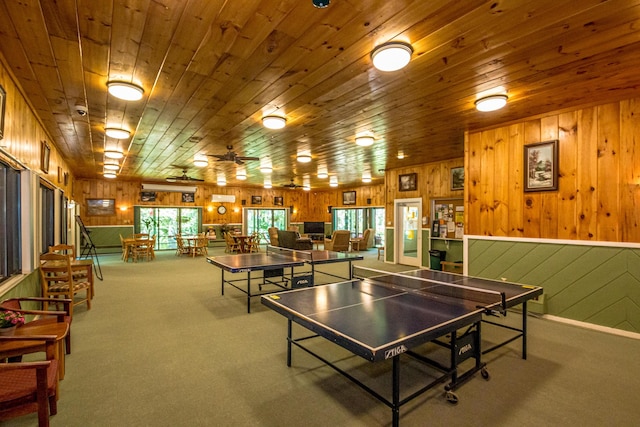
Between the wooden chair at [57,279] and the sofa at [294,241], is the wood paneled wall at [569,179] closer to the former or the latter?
the wooden chair at [57,279]

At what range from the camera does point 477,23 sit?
7.45ft

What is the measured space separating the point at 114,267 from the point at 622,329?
A: 10775 millimetres

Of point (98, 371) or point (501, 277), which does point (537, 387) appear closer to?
point (501, 277)

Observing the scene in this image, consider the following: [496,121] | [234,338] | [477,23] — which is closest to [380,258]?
[496,121]

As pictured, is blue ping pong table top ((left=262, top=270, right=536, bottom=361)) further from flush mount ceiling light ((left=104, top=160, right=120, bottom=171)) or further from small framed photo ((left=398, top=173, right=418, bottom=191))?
flush mount ceiling light ((left=104, top=160, right=120, bottom=171))

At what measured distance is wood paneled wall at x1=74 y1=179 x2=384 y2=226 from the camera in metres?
11.9

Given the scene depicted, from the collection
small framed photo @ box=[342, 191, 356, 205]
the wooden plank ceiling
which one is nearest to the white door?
the wooden plank ceiling

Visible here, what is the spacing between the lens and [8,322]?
2.29 meters

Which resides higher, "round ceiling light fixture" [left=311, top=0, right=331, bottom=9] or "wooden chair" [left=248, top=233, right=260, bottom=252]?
"round ceiling light fixture" [left=311, top=0, right=331, bottom=9]

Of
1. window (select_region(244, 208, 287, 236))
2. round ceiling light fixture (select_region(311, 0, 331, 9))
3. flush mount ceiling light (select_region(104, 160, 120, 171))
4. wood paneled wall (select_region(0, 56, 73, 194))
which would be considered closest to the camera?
round ceiling light fixture (select_region(311, 0, 331, 9))

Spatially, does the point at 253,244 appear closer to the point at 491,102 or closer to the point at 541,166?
the point at 541,166

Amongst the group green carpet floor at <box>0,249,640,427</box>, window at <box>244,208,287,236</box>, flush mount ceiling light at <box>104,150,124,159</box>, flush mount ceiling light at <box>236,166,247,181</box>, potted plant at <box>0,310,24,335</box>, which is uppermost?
flush mount ceiling light at <box>236,166,247,181</box>

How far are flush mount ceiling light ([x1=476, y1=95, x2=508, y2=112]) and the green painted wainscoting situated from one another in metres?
2.08

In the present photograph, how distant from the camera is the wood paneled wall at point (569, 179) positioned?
3.77 metres
